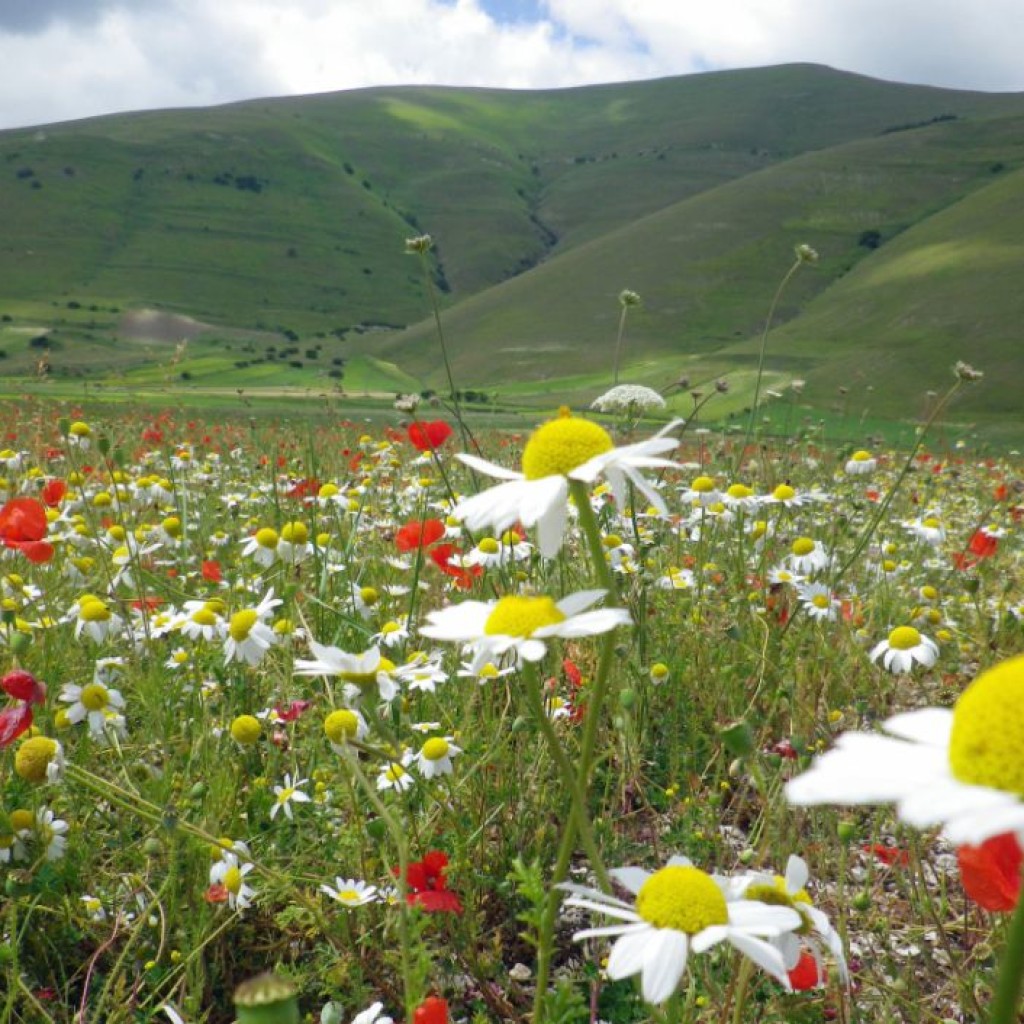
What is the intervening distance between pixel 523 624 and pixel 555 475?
201mm

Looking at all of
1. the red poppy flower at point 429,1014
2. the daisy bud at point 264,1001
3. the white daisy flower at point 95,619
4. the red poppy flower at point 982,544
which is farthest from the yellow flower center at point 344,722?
the red poppy flower at point 982,544

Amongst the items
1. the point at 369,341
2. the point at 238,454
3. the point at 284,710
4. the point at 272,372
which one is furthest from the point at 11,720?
the point at 369,341

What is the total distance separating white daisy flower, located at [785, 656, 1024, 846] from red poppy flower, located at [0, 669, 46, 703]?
60.5 inches

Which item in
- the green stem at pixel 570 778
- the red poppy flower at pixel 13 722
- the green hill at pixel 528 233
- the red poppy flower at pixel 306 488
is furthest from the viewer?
the green hill at pixel 528 233

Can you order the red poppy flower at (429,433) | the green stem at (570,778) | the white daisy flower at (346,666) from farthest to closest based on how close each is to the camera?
1. the red poppy flower at (429,433)
2. the white daisy flower at (346,666)
3. the green stem at (570,778)

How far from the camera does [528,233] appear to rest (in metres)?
123

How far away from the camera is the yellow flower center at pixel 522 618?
1.05 meters

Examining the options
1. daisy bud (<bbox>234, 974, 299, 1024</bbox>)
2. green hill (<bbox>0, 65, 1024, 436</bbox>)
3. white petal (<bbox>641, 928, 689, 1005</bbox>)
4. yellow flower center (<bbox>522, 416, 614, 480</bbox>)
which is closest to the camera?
A: daisy bud (<bbox>234, 974, 299, 1024</bbox>)

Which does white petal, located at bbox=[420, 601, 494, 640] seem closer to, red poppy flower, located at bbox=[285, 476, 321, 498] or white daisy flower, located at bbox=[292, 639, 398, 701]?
white daisy flower, located at bbox=[292, 639, 398, 701]

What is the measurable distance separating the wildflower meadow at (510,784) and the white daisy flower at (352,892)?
2cm

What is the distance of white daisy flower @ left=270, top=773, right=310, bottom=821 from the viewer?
2.18 m

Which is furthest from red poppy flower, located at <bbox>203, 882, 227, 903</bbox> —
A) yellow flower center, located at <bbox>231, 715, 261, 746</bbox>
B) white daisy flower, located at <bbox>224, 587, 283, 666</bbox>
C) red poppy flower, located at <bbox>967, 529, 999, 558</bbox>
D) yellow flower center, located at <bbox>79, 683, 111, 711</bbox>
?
red poppy flower, located at <bbox>967, 529, 999, 558</bbox>

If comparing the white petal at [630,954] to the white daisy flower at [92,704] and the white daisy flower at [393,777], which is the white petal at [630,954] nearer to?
the white daisy flower at [393,777]

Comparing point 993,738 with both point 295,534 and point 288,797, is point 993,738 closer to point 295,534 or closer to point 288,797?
point 288,797
